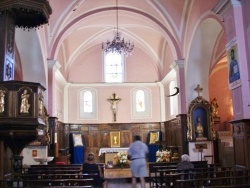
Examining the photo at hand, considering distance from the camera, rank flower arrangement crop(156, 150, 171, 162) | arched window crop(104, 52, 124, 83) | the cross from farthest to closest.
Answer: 1. arched window crop(104, 52, 124, 83)
2. flower arrangement crop(156, 150, 171, 162)
3. the cross

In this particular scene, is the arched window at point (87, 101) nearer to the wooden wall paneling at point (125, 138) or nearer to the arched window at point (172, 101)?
the wooden wall paneling at point (125, 138)

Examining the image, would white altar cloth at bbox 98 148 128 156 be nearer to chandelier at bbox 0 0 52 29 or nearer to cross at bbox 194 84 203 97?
cross at bbox 194 84 203 97

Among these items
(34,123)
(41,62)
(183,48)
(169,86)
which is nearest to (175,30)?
(183,48)

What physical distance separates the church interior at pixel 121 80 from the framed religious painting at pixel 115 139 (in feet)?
0.20

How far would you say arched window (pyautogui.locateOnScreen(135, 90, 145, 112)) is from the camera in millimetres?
22453

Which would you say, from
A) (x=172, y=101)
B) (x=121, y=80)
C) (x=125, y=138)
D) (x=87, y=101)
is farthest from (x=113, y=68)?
(x=172, y=101)

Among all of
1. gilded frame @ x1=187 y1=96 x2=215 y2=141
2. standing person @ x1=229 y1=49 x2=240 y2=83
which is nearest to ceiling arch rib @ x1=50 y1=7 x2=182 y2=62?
gilded frame @ x1=187 y1=96 x2=215 y2=141

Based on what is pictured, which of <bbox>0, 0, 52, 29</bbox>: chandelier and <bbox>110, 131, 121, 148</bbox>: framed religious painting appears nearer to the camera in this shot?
<bbox>0, 0, 52, 29</bbox>: chandelier

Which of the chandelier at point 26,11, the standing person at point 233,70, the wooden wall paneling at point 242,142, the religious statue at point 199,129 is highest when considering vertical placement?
the chandelier at point 26,11

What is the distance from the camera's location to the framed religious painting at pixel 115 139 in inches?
850

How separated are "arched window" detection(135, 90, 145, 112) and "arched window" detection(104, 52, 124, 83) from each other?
1380 millimetres

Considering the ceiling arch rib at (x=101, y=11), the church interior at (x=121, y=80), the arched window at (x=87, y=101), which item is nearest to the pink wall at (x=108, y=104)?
the church interior at (x=121, y=80)

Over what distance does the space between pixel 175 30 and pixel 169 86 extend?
15.4ft

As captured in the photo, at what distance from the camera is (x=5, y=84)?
734 cm
